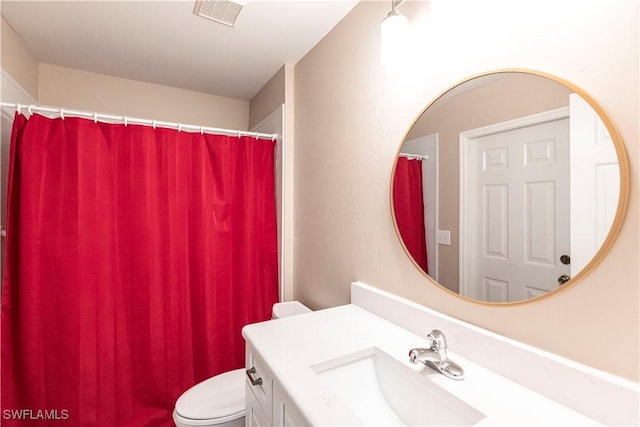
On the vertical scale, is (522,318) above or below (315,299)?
above

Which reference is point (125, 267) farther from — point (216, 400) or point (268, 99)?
point (268, 99)

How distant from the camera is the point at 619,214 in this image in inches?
24.5

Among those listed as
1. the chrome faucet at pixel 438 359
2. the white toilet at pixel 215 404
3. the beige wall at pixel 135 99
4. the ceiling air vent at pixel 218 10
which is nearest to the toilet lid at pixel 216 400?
the white toilet at pixel 215 404

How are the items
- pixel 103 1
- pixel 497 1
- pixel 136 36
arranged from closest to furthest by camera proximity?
pixel 497 1, pixel 103 1, pixel 136 36

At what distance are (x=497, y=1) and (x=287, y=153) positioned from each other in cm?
141

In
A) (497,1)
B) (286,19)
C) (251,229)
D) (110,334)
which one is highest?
(286,19)

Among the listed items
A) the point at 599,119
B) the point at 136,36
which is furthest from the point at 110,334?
the point at 599,119

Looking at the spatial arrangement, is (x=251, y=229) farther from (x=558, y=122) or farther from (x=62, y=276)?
(x=558, y=122)

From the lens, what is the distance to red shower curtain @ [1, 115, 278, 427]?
146cm

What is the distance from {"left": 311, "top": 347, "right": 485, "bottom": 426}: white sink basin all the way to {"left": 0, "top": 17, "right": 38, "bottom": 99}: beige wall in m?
2.20

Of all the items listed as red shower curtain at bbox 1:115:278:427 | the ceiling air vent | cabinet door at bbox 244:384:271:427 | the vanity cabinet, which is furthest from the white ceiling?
cabinet door at bbox 244:384:271:427

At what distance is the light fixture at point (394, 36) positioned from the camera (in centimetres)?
100

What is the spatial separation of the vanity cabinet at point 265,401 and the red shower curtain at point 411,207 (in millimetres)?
637

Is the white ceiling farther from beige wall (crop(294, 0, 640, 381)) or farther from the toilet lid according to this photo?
the toilet lid
